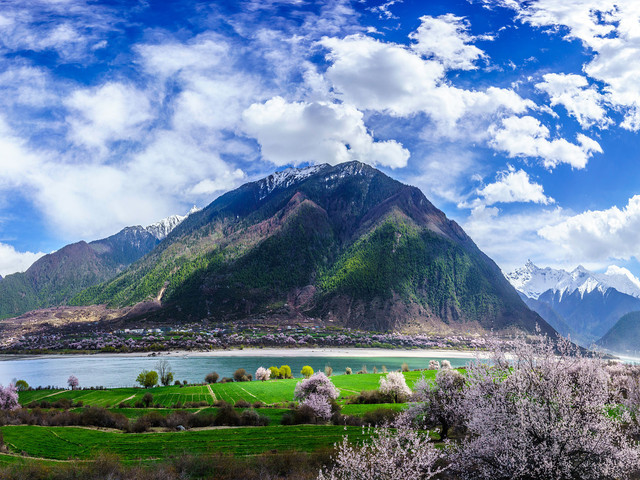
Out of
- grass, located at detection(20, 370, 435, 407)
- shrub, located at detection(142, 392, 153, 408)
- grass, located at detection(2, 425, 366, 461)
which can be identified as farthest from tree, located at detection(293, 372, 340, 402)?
shrub, located at detection(142, 392, 153, 408)

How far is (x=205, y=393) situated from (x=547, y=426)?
153ft

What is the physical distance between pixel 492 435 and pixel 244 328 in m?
166

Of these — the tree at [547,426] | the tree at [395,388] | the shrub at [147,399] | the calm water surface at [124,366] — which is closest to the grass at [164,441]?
the shrub at [147,399]

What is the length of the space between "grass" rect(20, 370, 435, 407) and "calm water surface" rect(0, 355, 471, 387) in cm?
1485

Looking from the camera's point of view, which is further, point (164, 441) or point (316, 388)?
point (316, 388)

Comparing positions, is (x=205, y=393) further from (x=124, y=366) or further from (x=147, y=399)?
(x=124, y=366)

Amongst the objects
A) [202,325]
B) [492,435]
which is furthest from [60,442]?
[202,325]

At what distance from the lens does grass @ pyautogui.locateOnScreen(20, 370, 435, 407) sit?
48688mm

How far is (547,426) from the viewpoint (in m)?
15.4

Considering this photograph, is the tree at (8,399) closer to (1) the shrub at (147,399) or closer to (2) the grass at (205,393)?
(2) the grass at (205,393)

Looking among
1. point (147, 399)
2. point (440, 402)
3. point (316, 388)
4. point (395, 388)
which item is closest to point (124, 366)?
point (147, 399)

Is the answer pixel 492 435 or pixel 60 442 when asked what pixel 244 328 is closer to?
pixel 60 442

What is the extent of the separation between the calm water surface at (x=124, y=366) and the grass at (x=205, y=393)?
14.9m

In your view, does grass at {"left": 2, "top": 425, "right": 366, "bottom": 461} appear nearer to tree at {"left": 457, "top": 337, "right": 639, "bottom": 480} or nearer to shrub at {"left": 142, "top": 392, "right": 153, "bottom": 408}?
shrub at {"left": 142, "top": 392, "right": 153, "bottom": 408}
